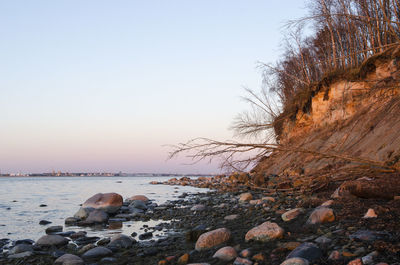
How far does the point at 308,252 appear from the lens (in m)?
3.04

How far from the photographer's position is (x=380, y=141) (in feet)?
31.9

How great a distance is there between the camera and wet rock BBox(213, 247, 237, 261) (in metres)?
3.54

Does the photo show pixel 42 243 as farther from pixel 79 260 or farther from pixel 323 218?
pixel 323 218

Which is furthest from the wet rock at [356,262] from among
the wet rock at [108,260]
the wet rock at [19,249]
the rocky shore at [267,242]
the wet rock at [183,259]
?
the wet rock at [19,249]

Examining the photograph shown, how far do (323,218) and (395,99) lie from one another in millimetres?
2940

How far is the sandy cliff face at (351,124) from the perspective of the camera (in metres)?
5.72

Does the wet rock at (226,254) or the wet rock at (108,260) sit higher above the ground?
the wet rock at (226,254)

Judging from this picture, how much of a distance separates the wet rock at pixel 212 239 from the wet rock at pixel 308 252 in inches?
50.7

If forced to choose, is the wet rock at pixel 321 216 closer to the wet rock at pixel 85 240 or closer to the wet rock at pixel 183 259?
the wet rock at pixel 183 259

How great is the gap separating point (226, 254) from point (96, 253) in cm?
215

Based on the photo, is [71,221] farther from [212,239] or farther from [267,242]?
[267,242]

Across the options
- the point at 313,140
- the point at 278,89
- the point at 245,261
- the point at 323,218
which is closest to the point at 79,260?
the point at 245,261

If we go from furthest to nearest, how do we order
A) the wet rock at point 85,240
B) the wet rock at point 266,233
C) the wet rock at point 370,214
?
the wet rock at point 85,240, the wet rock at point 266,233, the wet rock at point 370,214

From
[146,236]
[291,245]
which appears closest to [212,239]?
[291,245]
